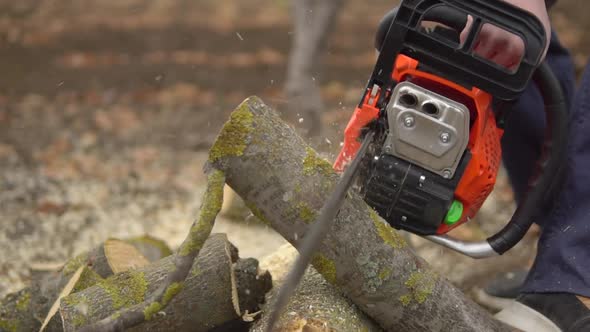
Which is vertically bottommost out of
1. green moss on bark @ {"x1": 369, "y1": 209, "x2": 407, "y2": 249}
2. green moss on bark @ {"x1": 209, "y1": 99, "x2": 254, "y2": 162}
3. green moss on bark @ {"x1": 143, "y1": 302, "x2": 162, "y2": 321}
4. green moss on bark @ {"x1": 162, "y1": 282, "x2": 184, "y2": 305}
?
green moss on bark @ {"x1": 143, "y1": 302, "x2": 162, "y2": 321}

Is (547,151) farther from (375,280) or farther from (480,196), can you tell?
(375,280)

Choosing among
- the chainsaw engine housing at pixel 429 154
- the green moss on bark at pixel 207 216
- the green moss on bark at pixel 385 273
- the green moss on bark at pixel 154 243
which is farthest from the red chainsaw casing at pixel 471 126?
the green moss on bark at pixel 154 243

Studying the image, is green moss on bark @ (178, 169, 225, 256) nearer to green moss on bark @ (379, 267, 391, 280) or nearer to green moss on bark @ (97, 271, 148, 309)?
green moss on bark @ (97, 271, 148, 309)

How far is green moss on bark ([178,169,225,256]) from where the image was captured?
148 cm

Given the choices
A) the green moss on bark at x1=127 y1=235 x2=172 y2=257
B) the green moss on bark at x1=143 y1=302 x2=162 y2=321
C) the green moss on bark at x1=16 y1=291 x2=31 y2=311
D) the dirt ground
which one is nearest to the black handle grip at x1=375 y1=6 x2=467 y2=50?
the dirt ground

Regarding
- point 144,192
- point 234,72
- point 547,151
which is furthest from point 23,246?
point 234,72

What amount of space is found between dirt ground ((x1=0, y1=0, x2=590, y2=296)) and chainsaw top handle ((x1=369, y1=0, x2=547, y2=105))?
48 centimetres

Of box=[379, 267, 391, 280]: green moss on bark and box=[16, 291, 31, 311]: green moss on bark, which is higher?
box=[379, 267, 391, 280]: green moss on bark

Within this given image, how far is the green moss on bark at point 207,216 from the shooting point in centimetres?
148

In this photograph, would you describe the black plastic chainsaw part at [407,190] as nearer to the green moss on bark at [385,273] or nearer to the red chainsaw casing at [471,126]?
the red chainsaw casing at [471,126]

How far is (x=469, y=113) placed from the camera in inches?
66.0

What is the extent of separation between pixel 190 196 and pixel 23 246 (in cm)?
106

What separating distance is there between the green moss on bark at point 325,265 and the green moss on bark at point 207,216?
0.28 m

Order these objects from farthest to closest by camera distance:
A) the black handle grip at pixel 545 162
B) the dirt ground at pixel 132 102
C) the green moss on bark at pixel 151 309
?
1. the dirt ground at pixel 132 102
2. the black handle grip at pixel 545 162
3. the green moss on bark at pixel 151 309
